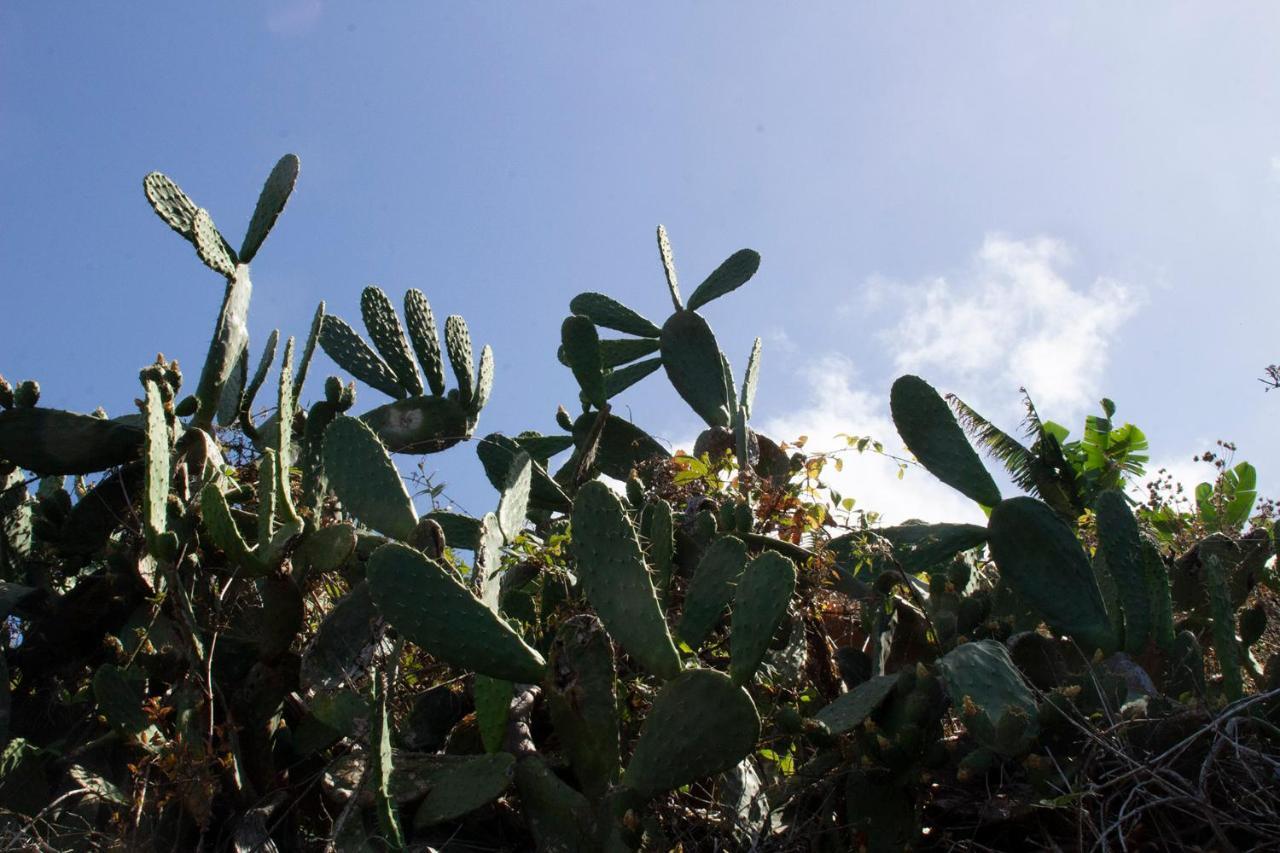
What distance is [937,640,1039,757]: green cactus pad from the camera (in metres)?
1.78

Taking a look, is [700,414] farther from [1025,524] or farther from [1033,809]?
[1033,809]

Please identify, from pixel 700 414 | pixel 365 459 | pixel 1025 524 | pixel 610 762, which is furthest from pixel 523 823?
pixel 700 414

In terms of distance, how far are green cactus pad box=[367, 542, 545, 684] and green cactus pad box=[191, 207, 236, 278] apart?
1334mm

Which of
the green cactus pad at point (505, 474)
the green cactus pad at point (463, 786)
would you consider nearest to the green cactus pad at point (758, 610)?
the green cactus pad at point (463, 786)

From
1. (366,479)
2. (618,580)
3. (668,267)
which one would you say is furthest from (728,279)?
(618,580)

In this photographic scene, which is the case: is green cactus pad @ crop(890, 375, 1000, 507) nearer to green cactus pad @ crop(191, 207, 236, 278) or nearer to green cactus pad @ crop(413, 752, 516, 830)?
green cactus pad @ crop(413, 752, 516, 830)

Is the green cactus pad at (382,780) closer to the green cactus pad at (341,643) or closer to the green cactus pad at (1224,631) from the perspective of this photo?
the green cactus pad at (341,643)

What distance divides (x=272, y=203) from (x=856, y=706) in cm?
207

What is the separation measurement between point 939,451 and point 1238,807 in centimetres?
107

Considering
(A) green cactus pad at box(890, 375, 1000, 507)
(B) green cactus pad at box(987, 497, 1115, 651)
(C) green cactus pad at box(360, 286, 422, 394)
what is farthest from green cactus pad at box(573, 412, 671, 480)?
(B) green cactus pad at box(987, 497, 1115, 651)

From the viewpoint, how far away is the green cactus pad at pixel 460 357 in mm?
3309

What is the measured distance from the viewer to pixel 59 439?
269 cm

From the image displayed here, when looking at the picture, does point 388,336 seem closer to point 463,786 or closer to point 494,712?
point 494,712

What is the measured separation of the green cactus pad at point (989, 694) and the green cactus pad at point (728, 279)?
209 centimetres
